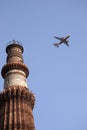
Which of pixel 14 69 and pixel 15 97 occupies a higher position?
pixel 14 69

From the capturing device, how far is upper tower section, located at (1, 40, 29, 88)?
3102 cm

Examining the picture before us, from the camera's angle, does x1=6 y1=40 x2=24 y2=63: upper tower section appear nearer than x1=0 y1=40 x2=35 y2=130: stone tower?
No

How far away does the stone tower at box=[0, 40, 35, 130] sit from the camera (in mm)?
26594

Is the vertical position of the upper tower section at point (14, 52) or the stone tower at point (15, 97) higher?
the upper tower section at point (14, 52)

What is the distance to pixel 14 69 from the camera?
32.3 metres

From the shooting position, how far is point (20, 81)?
3106cm

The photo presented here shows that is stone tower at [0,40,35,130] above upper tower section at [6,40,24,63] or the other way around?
the other way around

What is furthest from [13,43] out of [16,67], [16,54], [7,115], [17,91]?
[7,115]

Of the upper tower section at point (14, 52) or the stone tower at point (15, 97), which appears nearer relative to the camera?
the stone tower at point (15, 97)

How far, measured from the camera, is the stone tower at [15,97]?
26594 millimetres

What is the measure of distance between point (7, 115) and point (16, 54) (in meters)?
9.81

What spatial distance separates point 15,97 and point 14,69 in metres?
4.14

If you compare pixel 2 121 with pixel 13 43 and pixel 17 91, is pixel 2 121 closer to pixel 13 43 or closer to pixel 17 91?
pixel 17 91

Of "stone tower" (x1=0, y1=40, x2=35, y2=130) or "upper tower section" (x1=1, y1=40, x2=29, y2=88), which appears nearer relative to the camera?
"stone tower" (x1=0, y1=40, x2=35, y2=130)
